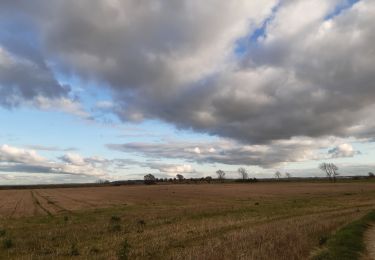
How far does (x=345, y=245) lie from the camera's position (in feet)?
50.0

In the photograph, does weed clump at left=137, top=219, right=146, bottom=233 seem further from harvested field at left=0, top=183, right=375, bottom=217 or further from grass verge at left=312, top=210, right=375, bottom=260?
harvested field at left=0, top=183, right=375, bottom=217

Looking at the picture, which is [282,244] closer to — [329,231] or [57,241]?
[329,231]

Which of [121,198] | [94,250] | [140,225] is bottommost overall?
[94,250]

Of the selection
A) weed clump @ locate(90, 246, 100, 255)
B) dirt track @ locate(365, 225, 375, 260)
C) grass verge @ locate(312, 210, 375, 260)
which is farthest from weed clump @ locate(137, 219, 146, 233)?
dirt track @ locate(365, 225, 375, 260)

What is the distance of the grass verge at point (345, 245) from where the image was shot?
42.8 feet

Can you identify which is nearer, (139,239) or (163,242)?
(163,242)

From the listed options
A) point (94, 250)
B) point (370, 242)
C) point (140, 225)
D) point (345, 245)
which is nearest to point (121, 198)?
point (140, 225)

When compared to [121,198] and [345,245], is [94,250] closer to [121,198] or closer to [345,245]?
[345,245]

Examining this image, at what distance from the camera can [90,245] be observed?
58.0 feet

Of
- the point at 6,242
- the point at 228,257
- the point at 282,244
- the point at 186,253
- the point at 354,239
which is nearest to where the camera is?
the point at 228,257

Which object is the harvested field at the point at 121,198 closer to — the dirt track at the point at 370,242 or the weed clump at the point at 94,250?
the weed clump at the point at 94,250

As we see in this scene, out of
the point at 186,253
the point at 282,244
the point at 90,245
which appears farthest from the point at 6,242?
→ the point at 282,244

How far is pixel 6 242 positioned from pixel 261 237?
11957 millimetres

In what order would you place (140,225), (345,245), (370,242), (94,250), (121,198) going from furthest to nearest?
(121,198), (140,225), (370,242), (94,250), (345,245)
